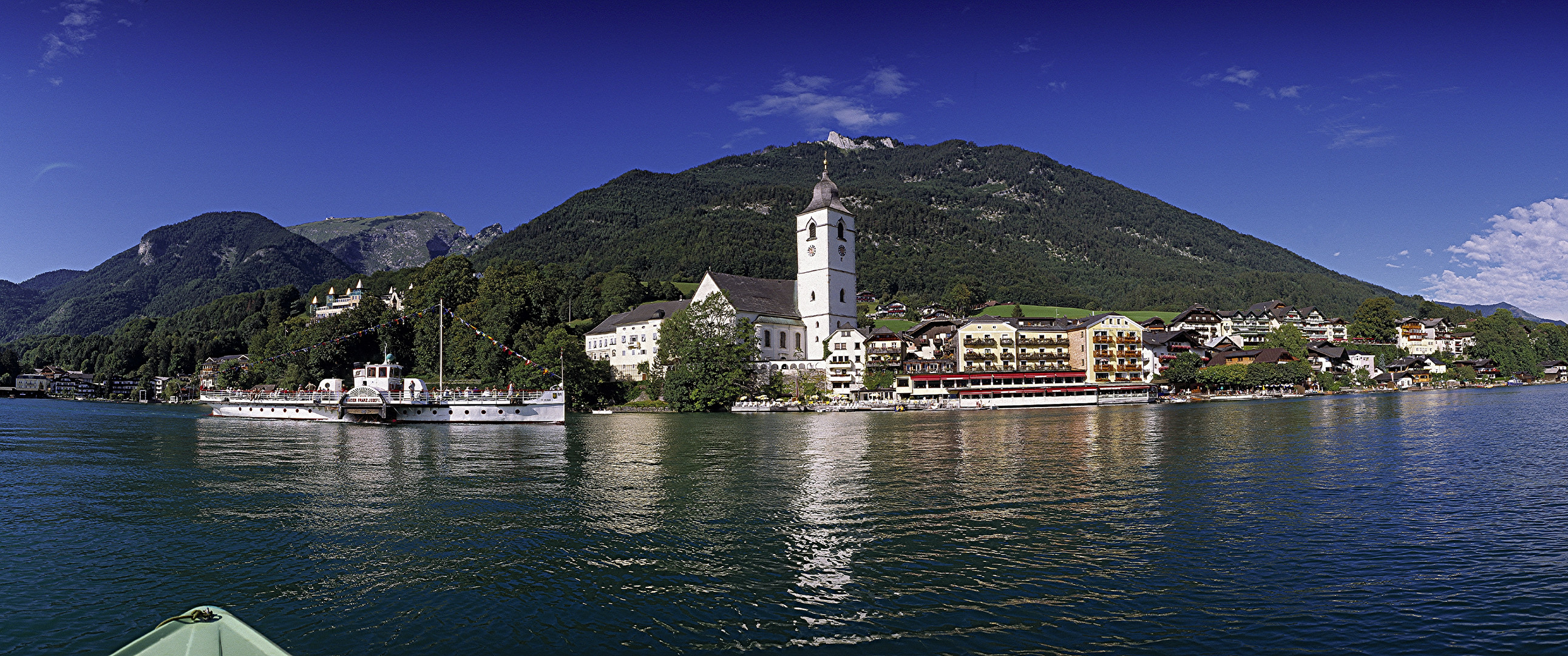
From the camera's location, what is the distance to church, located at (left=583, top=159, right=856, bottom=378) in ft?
306

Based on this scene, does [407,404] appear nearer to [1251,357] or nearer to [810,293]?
[810,293]

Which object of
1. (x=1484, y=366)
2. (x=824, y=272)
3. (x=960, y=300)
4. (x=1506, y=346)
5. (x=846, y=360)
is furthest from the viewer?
(x=960, y=300)

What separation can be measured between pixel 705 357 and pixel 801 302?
2259cm

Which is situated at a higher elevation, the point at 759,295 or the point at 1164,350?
the point at 759,295

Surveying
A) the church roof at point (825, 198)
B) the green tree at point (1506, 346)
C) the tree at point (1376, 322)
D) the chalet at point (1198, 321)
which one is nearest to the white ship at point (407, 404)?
the church roof at point (825, 198)

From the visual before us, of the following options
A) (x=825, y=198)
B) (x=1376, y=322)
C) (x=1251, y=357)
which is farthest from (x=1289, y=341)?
(x=825, y=198)

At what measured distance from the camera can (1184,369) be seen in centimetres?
10625

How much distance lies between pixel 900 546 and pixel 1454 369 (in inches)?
6319

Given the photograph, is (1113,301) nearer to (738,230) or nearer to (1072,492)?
(738,230)

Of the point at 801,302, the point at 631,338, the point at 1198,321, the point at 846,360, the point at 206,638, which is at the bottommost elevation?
the point at 206,638

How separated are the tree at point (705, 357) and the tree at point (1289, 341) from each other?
79.8 metres

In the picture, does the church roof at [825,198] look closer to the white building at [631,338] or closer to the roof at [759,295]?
the roof at [759,295]

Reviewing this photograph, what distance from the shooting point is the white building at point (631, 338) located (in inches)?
3821

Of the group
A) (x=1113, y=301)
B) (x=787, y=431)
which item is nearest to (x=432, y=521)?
(x=787, y=431)
